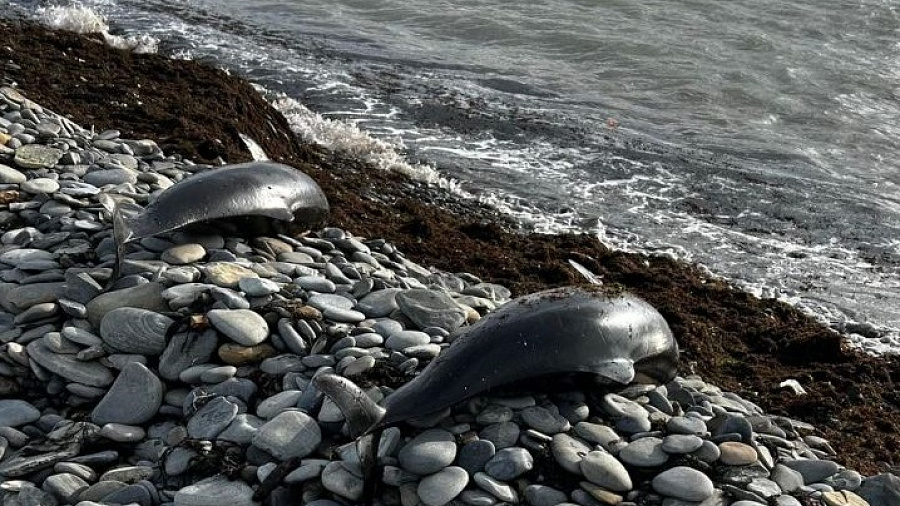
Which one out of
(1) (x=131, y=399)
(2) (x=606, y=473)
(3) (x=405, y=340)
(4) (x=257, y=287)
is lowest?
(1) (x=131, y=399)

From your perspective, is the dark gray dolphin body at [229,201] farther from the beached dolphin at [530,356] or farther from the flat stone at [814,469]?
the flat stone at [814,469]

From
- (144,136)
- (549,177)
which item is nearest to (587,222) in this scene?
(549,177)

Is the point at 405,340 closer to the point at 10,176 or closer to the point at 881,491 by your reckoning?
the point at 881,491

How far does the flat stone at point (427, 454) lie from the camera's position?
150 inches

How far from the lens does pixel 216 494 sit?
383 cm

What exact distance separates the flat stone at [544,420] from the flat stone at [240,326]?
141 centimetres

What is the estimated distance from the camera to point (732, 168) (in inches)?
457

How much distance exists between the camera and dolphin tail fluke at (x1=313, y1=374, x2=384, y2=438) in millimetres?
3775

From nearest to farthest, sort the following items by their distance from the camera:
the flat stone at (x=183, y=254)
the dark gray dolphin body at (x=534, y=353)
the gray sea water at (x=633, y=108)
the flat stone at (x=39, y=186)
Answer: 1. the dark gray dolphin body at (x=534, y=353)
2. the flat stone at (x=183, y=254)
3. the flat stone at (x=39, y=186)
4. the gray sea water at (x=633, y=108)

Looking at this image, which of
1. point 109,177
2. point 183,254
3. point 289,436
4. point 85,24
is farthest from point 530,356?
point 85,24

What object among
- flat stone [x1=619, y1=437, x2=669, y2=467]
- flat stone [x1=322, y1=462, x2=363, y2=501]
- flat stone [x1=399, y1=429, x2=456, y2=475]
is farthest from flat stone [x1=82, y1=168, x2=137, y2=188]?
flat stone [x1=619, y1=437, x2=669, y2=467]

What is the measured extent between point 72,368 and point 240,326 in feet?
2.77

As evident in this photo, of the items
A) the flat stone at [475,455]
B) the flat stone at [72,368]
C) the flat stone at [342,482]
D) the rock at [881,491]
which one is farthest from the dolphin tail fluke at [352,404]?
the rock at [881,491]

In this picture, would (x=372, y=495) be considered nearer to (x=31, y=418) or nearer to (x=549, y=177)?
(x=31, y=418)
